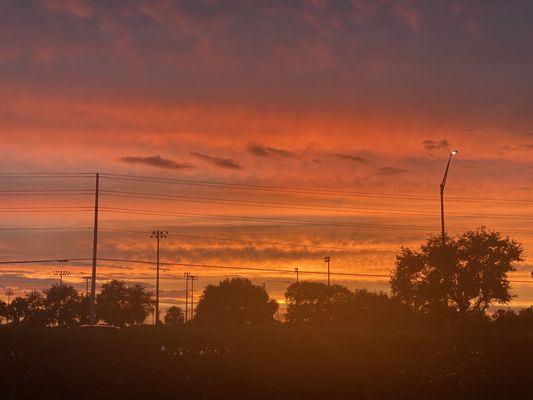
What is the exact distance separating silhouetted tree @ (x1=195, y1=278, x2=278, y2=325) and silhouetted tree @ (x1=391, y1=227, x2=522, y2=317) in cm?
9616

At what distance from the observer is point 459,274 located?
98.2 meters

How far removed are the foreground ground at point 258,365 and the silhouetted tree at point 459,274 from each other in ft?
121

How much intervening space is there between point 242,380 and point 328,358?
8.05 meters

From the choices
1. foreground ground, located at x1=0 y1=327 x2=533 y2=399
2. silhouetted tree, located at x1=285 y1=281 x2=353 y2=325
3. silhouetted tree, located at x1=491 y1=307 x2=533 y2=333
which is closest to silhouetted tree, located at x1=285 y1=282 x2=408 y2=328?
silhouetted tree, located at x1=285 y1=281 x2=353 y2=325

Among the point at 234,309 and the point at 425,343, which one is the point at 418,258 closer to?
the point at 425,343

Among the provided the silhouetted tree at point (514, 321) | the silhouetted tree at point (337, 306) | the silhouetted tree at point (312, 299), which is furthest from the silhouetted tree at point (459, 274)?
the silhouetted tree at point (312, 299)

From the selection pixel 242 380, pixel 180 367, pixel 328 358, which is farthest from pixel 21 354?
pixel 328 358

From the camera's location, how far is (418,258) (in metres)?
101

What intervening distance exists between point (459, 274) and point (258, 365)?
5175 cm

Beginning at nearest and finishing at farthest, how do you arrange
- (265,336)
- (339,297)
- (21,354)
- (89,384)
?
1. (89,384)
2. (21,354)
3. (265,336)
4. (339,297)

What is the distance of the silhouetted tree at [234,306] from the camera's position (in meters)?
194

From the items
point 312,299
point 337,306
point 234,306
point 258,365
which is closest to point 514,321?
point 258,365

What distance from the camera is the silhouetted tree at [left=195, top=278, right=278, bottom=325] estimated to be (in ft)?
636

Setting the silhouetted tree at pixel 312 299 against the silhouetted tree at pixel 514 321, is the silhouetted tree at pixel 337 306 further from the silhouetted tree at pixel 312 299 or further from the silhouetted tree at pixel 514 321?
the silhouetted tree at pixel 514 321
